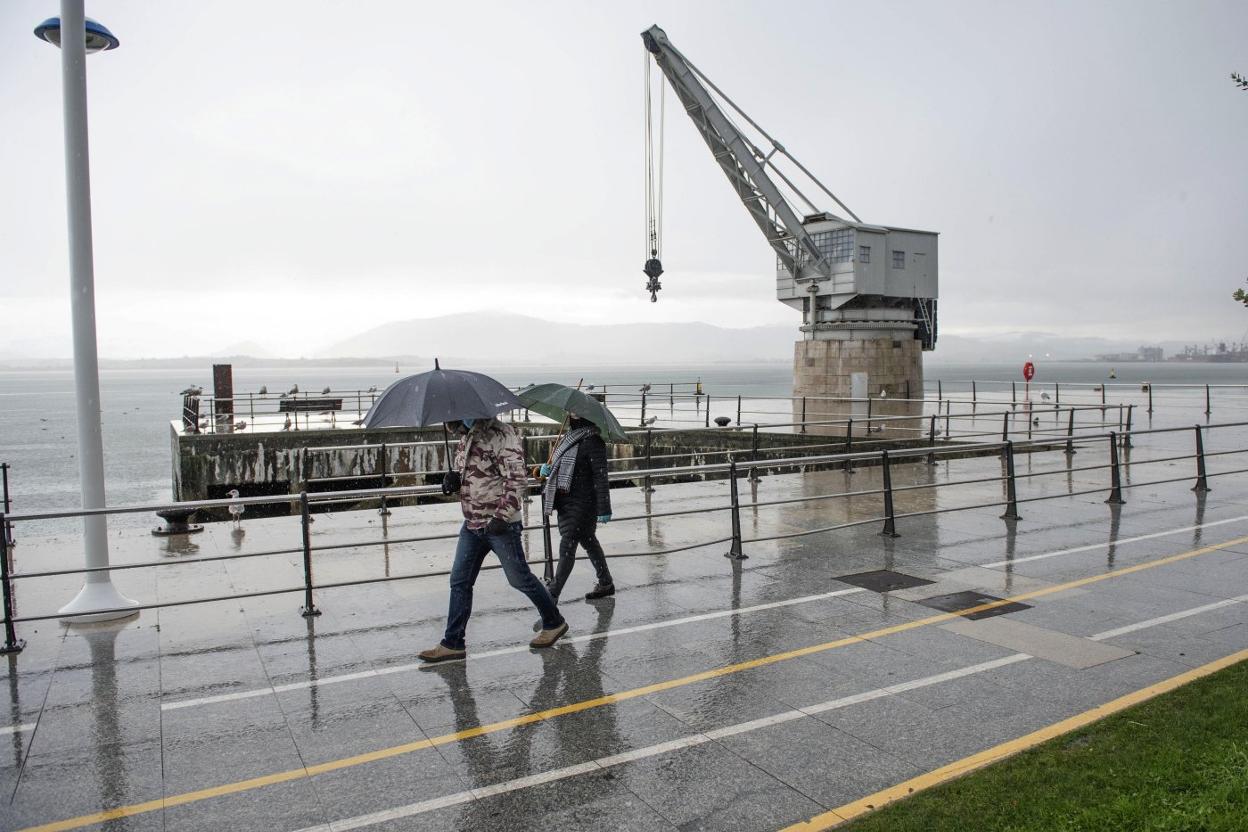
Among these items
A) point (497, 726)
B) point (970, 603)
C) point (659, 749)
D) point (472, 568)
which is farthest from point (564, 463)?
point (970, 603)

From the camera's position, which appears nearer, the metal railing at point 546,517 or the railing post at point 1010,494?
the metal railing at point 546,517

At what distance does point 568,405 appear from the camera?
766cm

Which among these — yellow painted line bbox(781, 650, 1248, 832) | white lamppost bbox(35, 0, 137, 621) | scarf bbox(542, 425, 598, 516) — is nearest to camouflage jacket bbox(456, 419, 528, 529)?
scarf bbox(542, 425, 598, 516)

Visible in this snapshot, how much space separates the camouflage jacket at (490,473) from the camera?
21.8 ft

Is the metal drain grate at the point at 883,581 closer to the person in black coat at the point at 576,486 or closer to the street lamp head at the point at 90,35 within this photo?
the person in black coat at the point at 576,486

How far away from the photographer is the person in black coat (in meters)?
7.98

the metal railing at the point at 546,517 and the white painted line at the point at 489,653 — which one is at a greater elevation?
the metal railing at the point at 546,517

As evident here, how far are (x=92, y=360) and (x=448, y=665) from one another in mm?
4506

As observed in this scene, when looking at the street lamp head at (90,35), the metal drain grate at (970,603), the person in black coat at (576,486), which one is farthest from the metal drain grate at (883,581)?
the street lamp head at (90,35)

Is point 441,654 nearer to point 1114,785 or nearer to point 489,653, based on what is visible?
point 489,653

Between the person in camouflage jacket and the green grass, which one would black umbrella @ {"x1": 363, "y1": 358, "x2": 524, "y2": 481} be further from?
the green grass

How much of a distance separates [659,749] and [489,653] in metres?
2.21

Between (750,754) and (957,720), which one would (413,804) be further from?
(957,720)

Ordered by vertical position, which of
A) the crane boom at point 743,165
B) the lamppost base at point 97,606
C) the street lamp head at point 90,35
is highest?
the crane boom at point 743,165
